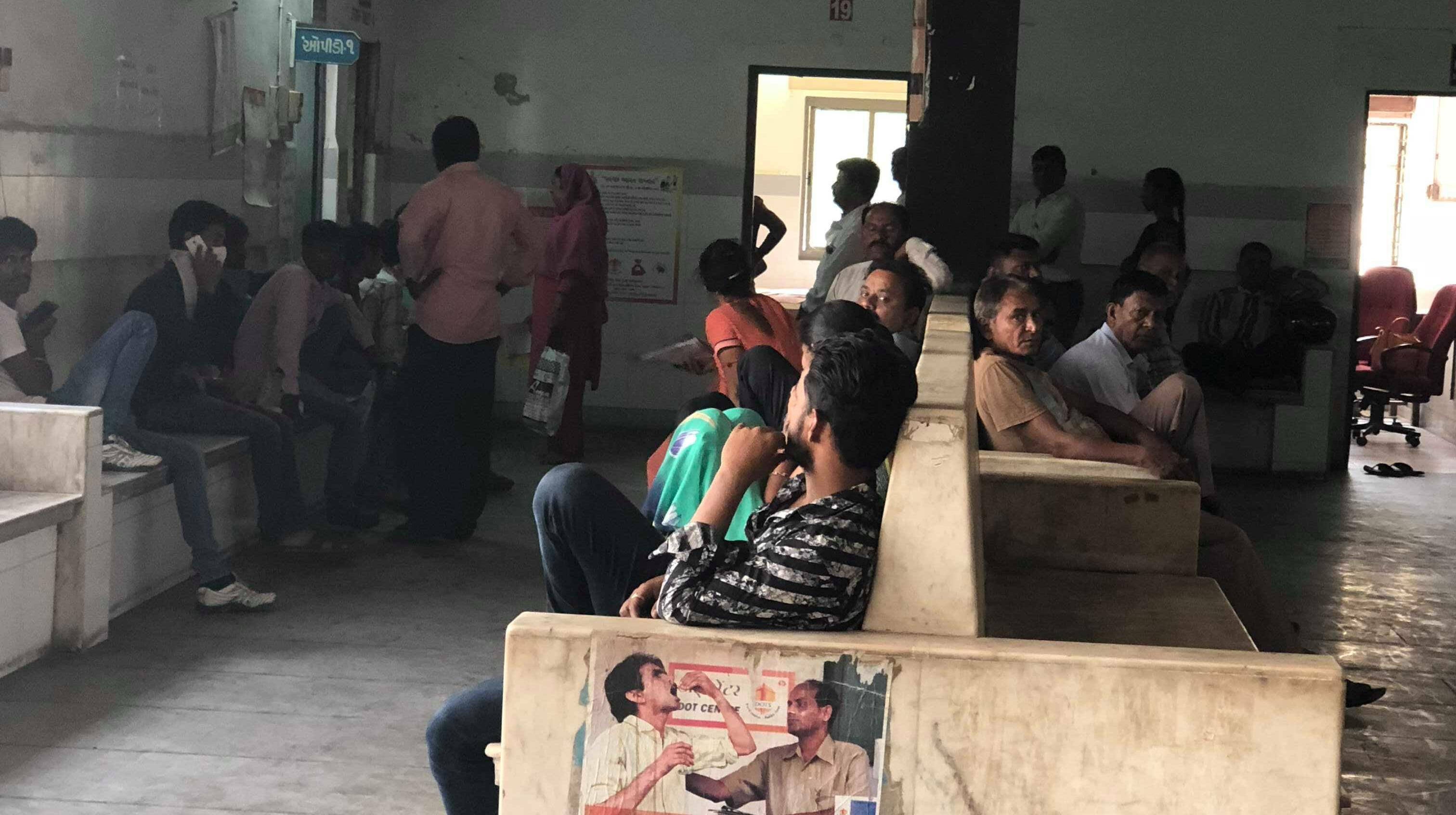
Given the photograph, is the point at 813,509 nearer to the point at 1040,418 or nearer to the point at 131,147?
the point at 1040,418

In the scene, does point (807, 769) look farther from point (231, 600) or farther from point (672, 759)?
point (231, 600)

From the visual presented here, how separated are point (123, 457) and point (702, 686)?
3.36 metres

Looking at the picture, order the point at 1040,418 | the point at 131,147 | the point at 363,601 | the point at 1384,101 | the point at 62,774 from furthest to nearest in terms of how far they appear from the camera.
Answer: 1. the point at 1384,101
2. the point at 131,147
3. the point at 363,601
4. the point at 1040,418
5. the point at 62,774

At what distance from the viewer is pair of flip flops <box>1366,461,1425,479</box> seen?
28.7 ft

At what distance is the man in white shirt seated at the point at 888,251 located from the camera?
536 centimetres

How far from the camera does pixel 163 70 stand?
611 centimetres

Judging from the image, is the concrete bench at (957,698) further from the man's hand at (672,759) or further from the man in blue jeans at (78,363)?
the man in blue jeans at (78,363)

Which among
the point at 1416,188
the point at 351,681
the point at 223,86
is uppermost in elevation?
the point at 1416,188

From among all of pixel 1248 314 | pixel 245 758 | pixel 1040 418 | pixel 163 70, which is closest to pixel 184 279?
pixel 163 70

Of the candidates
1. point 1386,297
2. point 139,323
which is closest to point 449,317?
point 139,323

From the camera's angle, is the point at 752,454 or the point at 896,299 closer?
the point at 752,454

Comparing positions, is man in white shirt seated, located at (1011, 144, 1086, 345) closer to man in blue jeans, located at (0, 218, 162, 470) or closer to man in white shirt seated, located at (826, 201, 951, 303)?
man in white shirt seated, located at (826, 201, 951, 303)

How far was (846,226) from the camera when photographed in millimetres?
6863

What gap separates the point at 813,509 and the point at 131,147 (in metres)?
4.46
